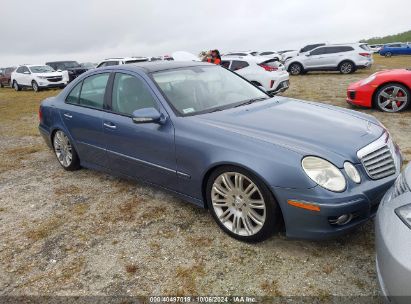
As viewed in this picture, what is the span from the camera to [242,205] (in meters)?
3.01

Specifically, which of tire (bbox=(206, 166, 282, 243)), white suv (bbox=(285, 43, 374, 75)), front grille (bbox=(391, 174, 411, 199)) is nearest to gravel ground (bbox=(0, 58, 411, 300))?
tire (bbox=(206, 166, 282, 243))

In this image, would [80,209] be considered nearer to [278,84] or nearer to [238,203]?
[238,203]

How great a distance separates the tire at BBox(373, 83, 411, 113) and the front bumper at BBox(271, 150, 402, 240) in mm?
5533

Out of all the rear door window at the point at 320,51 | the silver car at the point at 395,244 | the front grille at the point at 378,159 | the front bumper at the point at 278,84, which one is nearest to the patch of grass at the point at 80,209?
the front grille at the point at 378,159

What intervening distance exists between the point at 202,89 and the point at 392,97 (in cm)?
548

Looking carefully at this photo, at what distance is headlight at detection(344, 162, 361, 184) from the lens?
2617 millimetres

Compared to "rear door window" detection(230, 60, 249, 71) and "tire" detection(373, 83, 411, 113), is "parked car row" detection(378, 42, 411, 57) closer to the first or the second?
"rear door window" detection(230, 60, 249, 71)

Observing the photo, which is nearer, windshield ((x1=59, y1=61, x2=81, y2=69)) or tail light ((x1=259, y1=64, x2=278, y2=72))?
tail light ((x1=259, y1=64, x2=278, y2=72))

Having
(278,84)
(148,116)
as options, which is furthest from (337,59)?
(148,116)

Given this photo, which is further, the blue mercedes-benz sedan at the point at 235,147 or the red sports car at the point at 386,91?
the red sports car at the point at 386,91

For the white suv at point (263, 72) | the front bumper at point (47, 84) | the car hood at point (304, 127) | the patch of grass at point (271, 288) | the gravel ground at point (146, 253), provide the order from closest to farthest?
1. the patch of grass at point (271, 288)
2. the gravel ground at point (146, 253)
3. the car hood at point (304, 127)
4. the white suv at point (263, 72)
5. the front bumper at point (47, 84)

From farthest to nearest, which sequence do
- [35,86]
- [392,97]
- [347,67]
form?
[35,86]
[347,67]
[392,97]

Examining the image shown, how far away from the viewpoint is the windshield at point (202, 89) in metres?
3.55

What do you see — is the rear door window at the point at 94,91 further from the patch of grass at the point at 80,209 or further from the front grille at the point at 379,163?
the front grille at the point at 379,163
